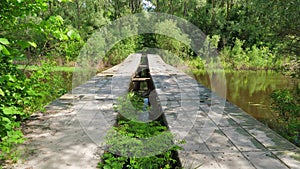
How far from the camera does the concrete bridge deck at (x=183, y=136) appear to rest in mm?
2500

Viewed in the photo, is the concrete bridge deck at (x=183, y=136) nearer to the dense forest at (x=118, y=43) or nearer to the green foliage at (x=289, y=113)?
the dense forest at (x=118, y=43)

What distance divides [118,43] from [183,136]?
606 inches

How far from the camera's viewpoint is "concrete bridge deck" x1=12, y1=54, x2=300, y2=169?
8.20 ft

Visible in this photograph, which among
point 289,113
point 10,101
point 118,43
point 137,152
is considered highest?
point 118,43

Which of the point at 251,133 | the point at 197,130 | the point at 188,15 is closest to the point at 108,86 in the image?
the point at 197,130

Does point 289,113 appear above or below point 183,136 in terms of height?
below

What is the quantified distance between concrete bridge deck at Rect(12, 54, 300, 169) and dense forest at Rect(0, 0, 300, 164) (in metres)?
0.30

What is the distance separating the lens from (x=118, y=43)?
58.9 ft

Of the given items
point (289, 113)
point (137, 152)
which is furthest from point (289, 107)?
point (137, 152)

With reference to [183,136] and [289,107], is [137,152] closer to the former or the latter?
[183,136]

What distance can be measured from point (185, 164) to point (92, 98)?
2.95 m

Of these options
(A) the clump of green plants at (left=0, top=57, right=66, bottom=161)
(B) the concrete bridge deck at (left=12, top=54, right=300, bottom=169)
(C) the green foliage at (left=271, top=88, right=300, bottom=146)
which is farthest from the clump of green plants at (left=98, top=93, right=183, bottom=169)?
(C) the green foliage at (left=271, top=88, right=300, bottom=146)

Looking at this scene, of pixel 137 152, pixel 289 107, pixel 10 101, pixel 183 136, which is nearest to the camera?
pixel 10 101

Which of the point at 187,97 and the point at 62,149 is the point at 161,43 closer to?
the point at 187,97
